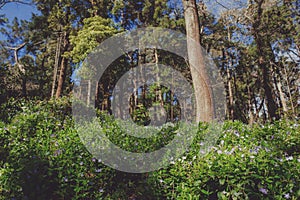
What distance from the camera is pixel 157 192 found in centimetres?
294

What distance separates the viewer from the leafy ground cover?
2.35m

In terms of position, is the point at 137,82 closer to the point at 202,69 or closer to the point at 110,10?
the point at 110,10

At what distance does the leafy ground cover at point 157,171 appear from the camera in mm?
2352

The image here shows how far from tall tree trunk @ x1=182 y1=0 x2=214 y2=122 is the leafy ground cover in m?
1.25

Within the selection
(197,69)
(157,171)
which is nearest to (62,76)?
(197,69)

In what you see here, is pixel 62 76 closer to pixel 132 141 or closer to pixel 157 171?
pixel 132 141

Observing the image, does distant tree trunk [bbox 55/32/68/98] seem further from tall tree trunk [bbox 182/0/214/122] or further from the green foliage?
the green foliage

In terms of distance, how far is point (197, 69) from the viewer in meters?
5.75

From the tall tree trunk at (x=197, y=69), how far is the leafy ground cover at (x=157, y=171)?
49.3 inches

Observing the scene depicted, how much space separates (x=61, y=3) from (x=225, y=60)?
48.1 feet

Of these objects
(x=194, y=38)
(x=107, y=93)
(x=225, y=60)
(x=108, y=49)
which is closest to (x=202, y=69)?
(x=194, y=38)

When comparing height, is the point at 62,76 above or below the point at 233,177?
above

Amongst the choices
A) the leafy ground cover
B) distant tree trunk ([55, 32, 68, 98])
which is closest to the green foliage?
the leafy ground cover

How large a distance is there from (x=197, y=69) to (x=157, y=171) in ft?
10.5
